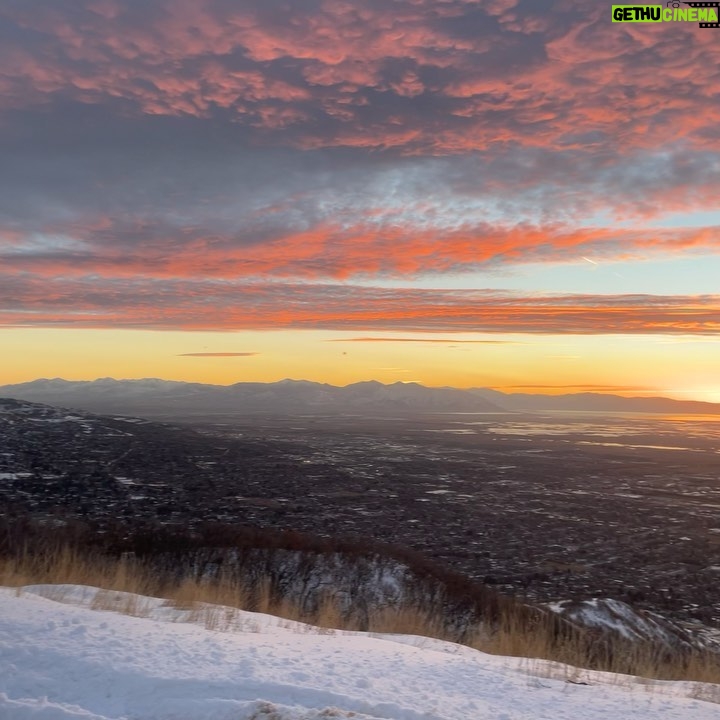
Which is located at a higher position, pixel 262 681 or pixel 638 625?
pixel 262 681

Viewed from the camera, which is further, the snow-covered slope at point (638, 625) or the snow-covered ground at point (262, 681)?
the snow-covered slope at point (638, 625)

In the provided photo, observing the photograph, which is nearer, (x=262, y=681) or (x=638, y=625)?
(x=262, y=681)

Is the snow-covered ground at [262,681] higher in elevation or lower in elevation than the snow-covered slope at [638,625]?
higher

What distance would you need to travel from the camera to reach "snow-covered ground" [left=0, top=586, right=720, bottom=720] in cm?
372

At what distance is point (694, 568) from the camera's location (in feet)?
82.1

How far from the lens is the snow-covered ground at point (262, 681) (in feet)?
12.2

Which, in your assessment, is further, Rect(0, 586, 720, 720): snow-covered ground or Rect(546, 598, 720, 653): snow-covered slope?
Rect(546, 598, 720, 653): snow-covered slope

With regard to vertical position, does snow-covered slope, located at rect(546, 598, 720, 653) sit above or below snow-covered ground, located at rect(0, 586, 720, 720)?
below

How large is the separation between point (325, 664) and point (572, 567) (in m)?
22.6

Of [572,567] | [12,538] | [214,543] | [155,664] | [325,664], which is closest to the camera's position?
[155,664]

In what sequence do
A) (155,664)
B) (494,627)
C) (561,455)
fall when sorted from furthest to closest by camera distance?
(561,455), (494,627), (155,664)

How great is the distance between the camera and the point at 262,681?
13.2 ft

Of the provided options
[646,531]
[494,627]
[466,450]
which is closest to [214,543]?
[494,627]

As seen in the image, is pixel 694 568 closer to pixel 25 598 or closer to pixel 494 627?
pixel 494 627
